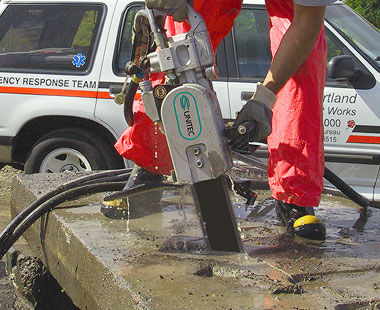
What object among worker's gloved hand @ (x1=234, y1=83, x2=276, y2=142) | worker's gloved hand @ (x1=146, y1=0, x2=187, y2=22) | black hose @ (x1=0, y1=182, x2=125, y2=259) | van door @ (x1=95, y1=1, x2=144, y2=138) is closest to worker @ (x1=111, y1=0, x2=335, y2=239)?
worker's gloved hand @ (x1=146, y1=0, x2=187, y2=22)

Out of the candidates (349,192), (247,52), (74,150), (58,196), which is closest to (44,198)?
(58,196)

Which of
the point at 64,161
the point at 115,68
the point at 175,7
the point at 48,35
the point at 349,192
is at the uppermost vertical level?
the point at 175,7

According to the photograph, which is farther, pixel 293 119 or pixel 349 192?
pixel 349 192

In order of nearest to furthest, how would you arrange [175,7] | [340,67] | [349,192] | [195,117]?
1. [195,117]
2. [175,7]
3. [349,192]
4. [340,67]

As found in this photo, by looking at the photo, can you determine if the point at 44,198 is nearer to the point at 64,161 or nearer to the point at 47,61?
the point at 64,161

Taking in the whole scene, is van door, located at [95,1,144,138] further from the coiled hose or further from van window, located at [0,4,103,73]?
the coiled hose

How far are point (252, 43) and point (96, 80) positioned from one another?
131cm

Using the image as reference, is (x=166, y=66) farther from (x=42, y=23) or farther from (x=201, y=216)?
(x=42, y=23)

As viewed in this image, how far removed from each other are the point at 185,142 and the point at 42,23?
147 inches

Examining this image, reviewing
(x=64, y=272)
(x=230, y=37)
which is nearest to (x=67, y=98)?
(x=230, y=37)

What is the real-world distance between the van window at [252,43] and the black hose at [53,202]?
2.36 m

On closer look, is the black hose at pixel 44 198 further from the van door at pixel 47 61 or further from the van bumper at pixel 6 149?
the van bumper at pixel 6 149

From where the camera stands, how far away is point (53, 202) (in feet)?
11.7

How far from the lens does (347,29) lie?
577 centimetres
